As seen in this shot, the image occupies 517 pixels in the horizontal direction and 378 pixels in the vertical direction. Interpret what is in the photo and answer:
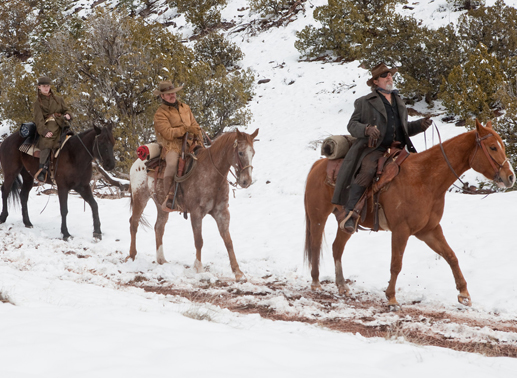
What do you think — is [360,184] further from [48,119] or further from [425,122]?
[48,119]

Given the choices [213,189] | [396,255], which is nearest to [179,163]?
[213,189]

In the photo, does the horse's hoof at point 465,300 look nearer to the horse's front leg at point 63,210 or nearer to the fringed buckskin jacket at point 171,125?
the fringed buckskin jacket at point 171,125

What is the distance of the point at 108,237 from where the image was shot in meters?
10.2

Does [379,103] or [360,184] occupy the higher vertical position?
[379,103]

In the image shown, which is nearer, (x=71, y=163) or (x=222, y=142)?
(x=222, y=142)

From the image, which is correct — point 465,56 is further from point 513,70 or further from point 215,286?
point 215,286

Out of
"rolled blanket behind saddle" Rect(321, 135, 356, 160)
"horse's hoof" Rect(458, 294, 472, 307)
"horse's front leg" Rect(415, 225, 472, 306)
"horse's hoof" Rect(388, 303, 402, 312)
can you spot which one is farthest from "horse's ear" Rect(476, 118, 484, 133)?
"horse's hoof" Rect(388, 303, 402, 312)

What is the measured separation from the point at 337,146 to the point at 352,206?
3.33 ft

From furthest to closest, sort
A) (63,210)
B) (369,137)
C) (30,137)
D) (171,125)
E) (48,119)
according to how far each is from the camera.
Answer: (30,137)
(48,119)
(63,210)
(171,125)
(369,137)

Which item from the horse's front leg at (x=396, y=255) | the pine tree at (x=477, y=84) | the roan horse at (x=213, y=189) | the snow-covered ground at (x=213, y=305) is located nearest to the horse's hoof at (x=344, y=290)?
the snow-covered ground at (x=213, y=305)

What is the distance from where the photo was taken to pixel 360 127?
19.2ft

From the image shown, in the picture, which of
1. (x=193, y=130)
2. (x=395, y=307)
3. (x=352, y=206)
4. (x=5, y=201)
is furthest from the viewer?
(x=5, y=201)

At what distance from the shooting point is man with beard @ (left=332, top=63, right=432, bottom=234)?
234 inches

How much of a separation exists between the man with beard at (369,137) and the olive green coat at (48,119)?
7.41 meters
